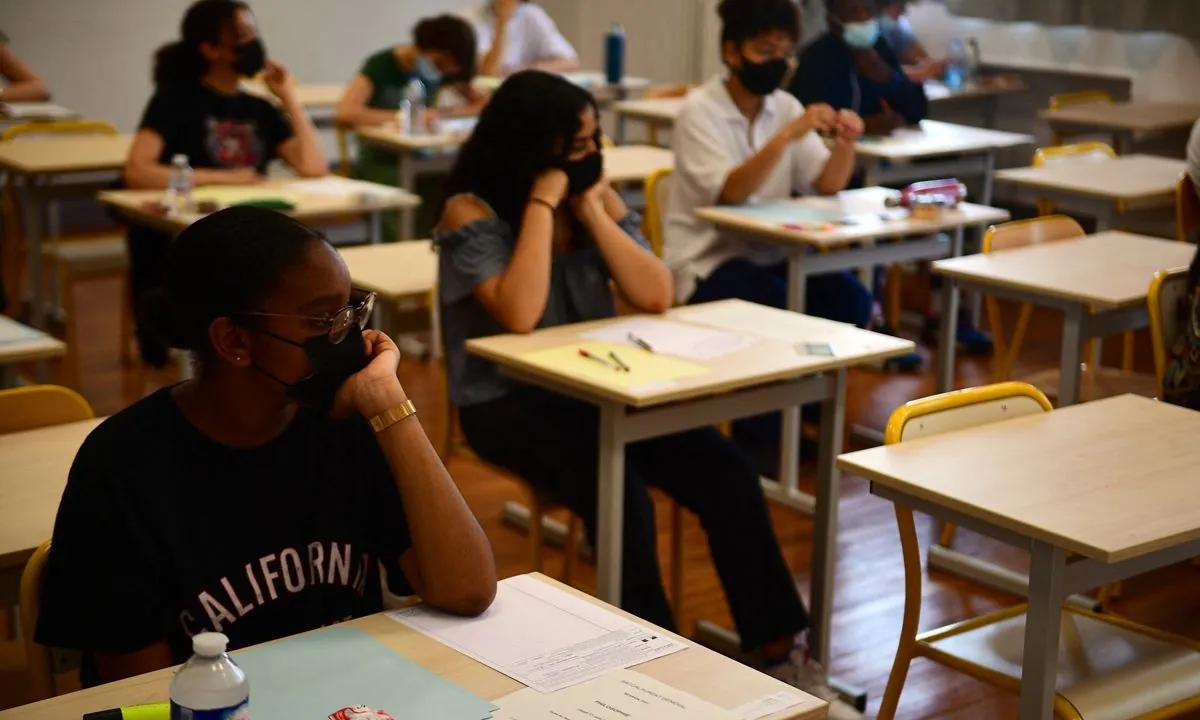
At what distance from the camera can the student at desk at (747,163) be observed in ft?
13.7

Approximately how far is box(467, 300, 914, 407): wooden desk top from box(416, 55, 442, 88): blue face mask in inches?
117

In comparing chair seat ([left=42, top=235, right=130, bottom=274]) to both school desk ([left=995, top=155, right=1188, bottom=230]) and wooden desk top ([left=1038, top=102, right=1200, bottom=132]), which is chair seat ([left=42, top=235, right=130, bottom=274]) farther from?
wooden desk top ([left=1038, top=102, right=1200, bottom=132])

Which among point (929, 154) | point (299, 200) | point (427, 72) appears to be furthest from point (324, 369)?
point (427, 72)

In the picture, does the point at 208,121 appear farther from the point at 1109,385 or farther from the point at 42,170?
the point at 1109,385

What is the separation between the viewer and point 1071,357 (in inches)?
135

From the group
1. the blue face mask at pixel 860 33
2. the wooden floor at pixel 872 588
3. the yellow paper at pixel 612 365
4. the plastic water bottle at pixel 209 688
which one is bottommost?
the wooden floor at pixel 872 588

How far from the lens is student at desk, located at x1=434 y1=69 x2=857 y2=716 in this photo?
9.43 ft

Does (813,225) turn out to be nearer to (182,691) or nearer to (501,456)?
(501,456)

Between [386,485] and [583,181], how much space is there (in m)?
1.49

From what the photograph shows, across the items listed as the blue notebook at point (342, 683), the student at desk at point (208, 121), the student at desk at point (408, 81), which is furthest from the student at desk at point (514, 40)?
the blue notebook at point (342, 683)

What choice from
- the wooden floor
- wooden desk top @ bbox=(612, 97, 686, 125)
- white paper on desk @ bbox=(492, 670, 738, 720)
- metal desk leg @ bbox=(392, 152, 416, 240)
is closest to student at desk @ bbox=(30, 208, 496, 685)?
white paper on desk @ bbox=(492, 670, 738, 720)

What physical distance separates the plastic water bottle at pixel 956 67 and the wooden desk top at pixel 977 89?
3 cm

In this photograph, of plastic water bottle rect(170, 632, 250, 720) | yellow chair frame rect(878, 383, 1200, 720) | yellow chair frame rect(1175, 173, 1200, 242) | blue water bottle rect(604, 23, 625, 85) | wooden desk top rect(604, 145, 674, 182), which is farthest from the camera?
blue water bottle rect(604, 23, 625, 85)

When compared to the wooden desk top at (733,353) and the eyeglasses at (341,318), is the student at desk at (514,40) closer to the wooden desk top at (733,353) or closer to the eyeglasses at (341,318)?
the wooden desk top at (733,353)
